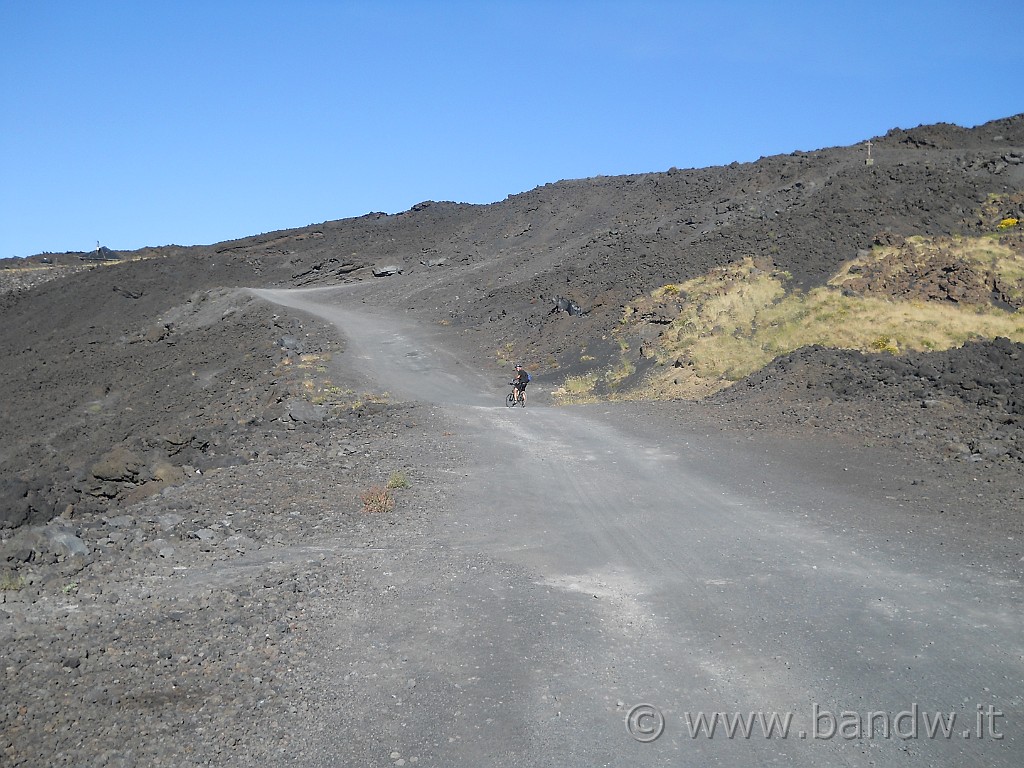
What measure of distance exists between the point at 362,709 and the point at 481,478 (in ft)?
23.2

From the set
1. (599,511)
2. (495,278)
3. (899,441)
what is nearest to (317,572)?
(599,511)

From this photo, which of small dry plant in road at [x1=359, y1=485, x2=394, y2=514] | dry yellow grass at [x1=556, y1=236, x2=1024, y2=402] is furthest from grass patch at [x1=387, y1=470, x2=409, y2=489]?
dry yellow grass at [x1=556, y1=236, x2=1024, y2=402]

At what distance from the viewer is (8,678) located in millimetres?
5641

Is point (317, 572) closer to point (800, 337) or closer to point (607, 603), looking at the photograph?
point (607, 603)

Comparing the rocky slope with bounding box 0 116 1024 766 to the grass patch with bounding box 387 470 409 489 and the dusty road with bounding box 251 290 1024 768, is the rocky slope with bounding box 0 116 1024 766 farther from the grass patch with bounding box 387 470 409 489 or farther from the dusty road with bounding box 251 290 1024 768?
the dusty road with bounding box 251 290 1024 768

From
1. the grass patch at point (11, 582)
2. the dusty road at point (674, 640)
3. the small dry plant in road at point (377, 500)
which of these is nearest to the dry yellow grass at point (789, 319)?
the dusty road at point (674, 640)

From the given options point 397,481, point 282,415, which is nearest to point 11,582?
point 397,481

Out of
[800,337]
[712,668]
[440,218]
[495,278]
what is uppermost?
[440,218]

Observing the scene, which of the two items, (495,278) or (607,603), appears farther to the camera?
(495,278)

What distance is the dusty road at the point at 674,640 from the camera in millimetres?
4910

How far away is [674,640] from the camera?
6.35 m

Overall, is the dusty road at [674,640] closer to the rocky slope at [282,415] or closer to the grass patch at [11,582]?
the rocky slope at [282,415]

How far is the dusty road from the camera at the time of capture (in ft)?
16.1

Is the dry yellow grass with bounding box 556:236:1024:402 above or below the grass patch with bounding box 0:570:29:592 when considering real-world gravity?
above
